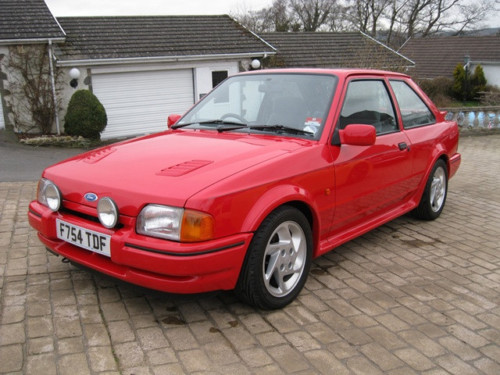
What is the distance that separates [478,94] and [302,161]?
32.3m

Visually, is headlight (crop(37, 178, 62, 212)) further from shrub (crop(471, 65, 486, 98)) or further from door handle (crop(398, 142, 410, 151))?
shrub (crop(471, 65, 486, 98))

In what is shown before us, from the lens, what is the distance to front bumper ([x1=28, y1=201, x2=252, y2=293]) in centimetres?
280

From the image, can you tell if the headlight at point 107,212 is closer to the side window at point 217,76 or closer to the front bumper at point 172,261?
the front bumper at point 172,261

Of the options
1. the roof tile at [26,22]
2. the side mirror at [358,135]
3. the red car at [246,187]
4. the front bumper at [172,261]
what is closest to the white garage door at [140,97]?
the roof tile at [26,22]

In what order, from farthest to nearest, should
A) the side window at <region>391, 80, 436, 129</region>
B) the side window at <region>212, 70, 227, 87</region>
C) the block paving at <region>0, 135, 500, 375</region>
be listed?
the side window at <region>212, 70, 227, 87</region>, the side window at <region>391, 80, 436, 129</region>, the block paving at <region>0, 135, 500, 375</region>

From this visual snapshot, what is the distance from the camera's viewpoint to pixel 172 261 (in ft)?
9.14

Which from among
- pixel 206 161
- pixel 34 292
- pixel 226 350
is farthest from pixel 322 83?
pixel 34 292

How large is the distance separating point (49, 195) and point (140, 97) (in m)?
13.4

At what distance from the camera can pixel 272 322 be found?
10.6 ft

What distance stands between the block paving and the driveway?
408 cm

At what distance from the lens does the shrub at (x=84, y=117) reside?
1349cm

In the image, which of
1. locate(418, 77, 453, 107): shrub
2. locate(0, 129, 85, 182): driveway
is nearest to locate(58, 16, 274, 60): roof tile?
locate(0, 129, 85, 182): driveway

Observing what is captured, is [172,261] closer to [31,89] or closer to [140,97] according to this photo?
[31,89]

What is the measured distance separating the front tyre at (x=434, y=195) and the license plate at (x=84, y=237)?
3588mm
